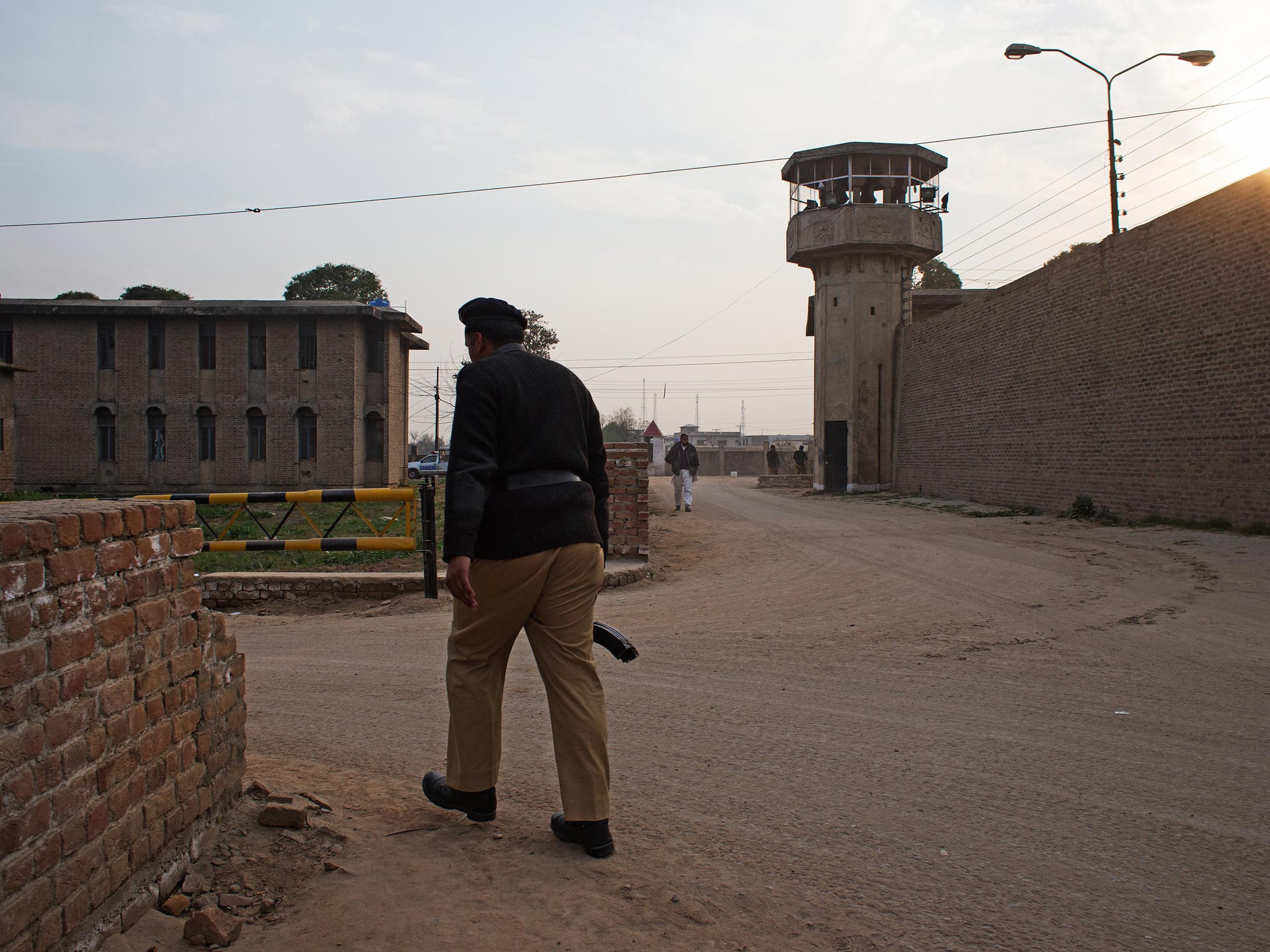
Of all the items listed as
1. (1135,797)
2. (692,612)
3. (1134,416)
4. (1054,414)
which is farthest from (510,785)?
(1054,414)

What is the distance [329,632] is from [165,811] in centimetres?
492

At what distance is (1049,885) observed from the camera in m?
2.83

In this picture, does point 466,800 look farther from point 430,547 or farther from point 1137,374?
point 1137,374

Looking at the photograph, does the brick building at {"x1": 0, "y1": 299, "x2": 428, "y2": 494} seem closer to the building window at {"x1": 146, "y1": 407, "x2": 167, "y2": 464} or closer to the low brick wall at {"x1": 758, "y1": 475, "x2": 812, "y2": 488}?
the building window at {"x1": 146, "y1": 407, "x2": 167, "y2": 464}

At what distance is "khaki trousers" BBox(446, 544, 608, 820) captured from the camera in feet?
10.0

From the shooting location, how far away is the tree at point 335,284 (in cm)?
5997

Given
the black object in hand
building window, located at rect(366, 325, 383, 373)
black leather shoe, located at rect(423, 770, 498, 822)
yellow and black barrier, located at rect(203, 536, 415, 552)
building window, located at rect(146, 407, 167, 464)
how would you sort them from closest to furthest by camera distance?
black leather shoe, located at rect(423, 770, 498, 822)
the black object in hand
yellow and black barrier, located at rect(203, 536, 415, 552)
building window, located at rect(146, 407, 167, 464)
building window, located at rect(366, 325, 383, 373)

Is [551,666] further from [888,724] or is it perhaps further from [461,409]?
[888,724]

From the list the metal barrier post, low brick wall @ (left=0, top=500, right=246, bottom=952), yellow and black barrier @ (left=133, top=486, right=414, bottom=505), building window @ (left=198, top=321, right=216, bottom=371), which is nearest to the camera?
low brick wall @ (left=0, top=500, right=246, bottom=952)

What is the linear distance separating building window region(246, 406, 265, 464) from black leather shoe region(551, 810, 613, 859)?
32.2 meters

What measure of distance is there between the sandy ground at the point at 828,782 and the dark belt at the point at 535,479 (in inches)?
48.4

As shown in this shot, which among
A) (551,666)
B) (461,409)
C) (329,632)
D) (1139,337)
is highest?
(1139,337)

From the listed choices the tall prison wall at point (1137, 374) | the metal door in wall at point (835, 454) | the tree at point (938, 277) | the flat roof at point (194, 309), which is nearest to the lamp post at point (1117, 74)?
the tall prison wall at point (1137, 374)

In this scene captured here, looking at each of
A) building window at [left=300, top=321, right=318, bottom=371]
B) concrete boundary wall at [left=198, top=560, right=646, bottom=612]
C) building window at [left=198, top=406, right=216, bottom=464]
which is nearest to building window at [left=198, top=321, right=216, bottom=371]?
building window at [left=198, top=406, right=216, bottom=464]
